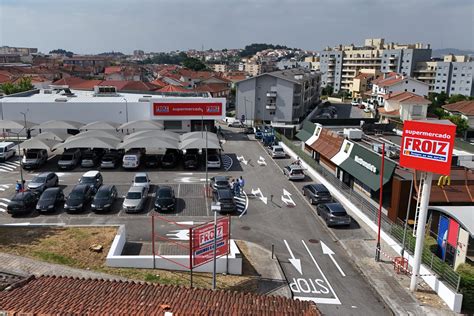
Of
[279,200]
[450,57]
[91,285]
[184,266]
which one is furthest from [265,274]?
[450,57]

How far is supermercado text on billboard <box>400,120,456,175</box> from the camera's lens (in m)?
16.5

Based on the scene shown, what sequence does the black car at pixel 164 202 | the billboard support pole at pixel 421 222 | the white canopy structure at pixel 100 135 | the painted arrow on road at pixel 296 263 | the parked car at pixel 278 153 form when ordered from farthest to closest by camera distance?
the parked car at pixel 278 153 < the white canopy structure at pixel 100 135 < the black car at pixel 164 202 < the painted arrow on road at pixel 296 263 < the billboard support pole at pixel 421 222

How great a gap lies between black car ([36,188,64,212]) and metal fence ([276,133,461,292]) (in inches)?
735

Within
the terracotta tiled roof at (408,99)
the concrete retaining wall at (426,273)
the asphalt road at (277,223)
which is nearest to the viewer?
the concrete retaining wall at (426,273)

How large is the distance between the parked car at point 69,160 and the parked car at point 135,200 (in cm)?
1109

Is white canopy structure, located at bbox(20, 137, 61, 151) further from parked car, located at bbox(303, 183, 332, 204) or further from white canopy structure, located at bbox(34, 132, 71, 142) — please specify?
parked car, located at bbox(303, 183, 332, 204)

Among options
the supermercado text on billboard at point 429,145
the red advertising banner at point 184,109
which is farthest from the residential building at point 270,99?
the supermercado text on billboard at point 429,145

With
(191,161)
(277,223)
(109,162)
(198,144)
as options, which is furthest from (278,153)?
(277,223)

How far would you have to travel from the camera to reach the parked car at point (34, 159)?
3541 centimetres

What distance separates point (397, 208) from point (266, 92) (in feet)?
161

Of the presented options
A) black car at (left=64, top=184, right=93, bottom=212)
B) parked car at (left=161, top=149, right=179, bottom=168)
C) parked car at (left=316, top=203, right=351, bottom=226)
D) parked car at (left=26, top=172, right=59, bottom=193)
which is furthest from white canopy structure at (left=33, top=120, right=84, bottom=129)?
parked car at (left=316, top=203, right=351, bottom=226)

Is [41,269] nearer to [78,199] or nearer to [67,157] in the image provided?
[78,199]

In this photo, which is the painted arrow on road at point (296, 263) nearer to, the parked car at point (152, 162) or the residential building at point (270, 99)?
the parked car at point (152, 162)

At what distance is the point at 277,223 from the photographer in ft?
81.9
